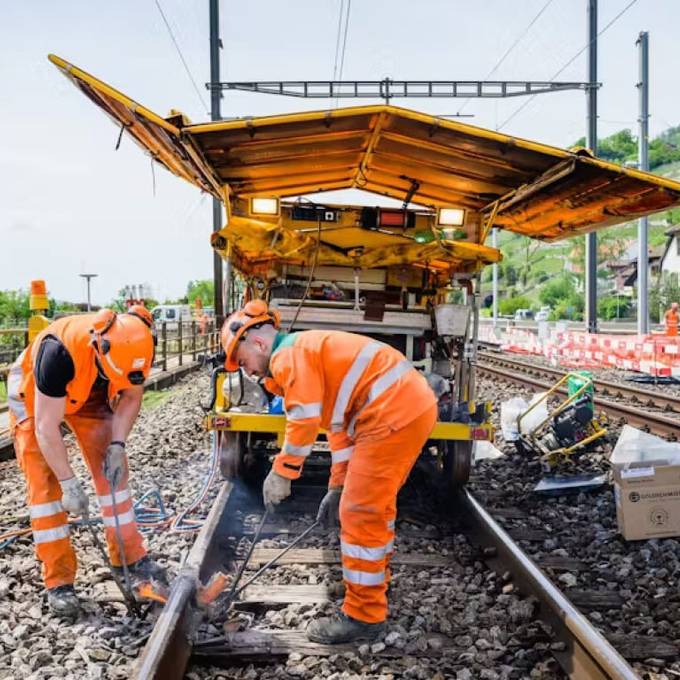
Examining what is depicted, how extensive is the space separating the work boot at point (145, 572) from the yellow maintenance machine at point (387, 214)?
158 centimetres

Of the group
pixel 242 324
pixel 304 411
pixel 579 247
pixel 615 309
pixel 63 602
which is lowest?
pixel 63 602

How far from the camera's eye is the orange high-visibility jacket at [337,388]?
135 inches

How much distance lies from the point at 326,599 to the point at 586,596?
145 centimetres

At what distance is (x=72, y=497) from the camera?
3.65 metres

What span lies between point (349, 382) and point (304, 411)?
Result: 0.32 metres

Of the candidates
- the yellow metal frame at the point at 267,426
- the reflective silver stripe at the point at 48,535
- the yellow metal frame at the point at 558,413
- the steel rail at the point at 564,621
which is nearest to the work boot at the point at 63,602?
the reflective silver stripe at the point at 48,535

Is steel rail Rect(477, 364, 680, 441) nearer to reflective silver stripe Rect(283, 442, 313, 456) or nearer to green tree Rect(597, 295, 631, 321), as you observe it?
reflective silver stripe Rect(283, 442, 313, 456)

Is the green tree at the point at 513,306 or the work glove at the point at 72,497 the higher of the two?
the green tree at the point at 513,306

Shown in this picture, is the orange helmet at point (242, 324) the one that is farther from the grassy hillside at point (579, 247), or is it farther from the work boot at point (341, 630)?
the grassy hillside at point (579, 247)

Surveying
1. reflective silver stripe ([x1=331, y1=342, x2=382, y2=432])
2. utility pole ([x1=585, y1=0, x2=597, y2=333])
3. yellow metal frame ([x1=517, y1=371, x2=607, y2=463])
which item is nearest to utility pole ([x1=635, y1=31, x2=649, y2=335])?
utility pole ([x1=585, y1=0, x2=597, y2=333])

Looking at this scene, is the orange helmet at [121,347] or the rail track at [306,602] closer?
the rail track at [306,602]

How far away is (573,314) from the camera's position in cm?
7988

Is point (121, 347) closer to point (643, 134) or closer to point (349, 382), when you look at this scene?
point (349, 382)

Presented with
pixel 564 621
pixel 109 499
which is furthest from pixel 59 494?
pixel 564 621
